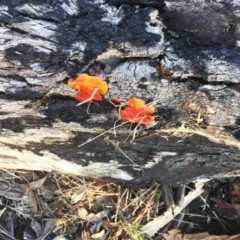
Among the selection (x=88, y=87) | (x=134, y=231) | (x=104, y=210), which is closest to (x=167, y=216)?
(x=134, y=231)

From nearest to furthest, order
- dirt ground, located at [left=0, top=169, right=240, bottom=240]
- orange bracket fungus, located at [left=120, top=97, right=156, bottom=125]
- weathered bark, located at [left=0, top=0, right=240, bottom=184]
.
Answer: weathered bark, located at [left=0, top=0, right=240, bottom=184] < orange bracket fungus, located at [left=120, top=97, right=156, bottom=125] < dirt ground, located at [left=0, top=169, right=240, bottom=240]

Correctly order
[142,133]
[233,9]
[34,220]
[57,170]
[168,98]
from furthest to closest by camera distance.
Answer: [34,220] → [57,170] → [142,133] → [168,98] → [233,9]

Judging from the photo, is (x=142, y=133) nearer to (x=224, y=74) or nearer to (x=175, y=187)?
(x=224, y=74)

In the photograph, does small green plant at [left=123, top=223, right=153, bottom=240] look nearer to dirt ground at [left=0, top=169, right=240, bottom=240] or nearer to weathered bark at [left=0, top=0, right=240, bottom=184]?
dirt ground at [left=0, top=169, right=240, bottom=240]

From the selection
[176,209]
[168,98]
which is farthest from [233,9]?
[176,209]

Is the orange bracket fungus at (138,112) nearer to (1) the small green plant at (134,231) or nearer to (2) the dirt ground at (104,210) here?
(2) the dirt ground at (104,210)

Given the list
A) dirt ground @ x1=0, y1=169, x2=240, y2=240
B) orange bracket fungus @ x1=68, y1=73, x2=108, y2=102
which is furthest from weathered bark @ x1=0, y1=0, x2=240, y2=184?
dirt ground @ x1=0, y1=169, x2=240, y2=240

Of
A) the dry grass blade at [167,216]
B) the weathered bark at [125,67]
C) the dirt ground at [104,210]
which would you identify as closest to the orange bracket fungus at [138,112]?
the weathered bark at [125,67]
